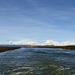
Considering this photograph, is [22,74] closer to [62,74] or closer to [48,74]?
[48,74]

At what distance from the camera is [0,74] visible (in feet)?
44.1

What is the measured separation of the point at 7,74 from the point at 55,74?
5775mm

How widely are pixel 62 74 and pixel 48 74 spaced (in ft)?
5.54

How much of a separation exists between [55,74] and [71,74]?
6.38 ft

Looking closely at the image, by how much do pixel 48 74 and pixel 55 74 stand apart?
84 centimetres

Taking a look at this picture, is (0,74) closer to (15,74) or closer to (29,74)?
(15,74)

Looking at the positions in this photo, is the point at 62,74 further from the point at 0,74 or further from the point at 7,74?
the point at 0,74

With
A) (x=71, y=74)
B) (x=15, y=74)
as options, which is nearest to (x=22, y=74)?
(x=15, y=74)

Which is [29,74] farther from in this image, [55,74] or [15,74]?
→ [55,74]

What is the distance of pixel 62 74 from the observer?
13477mm

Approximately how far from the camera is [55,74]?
13469mm

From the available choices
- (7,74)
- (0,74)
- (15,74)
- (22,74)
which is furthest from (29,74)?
(0,74)

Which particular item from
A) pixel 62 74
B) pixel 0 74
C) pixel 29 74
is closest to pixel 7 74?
pixel 0 74

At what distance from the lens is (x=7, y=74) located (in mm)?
13414
